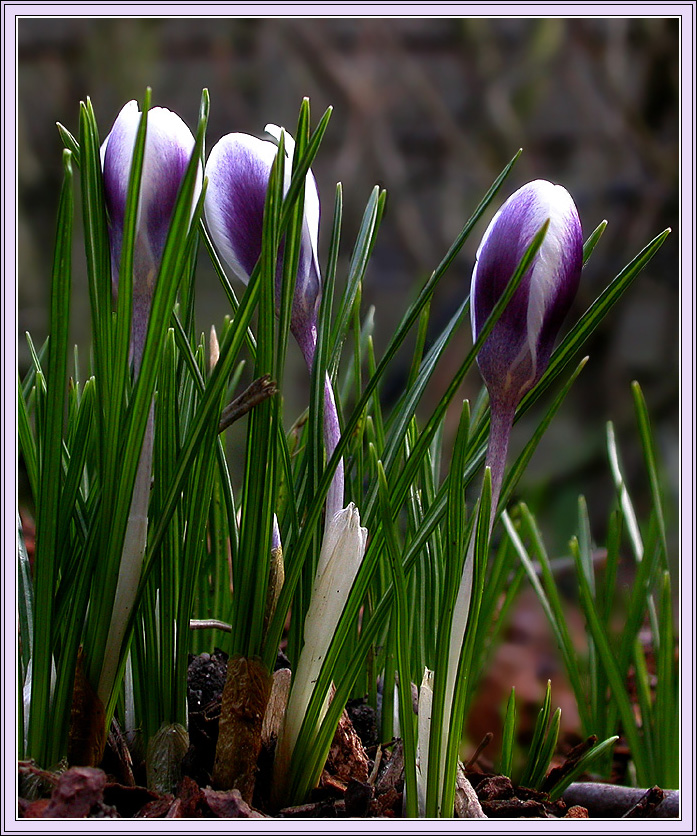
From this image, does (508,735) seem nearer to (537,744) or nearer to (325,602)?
(537,744)

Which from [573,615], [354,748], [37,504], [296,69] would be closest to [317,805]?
[354,748]

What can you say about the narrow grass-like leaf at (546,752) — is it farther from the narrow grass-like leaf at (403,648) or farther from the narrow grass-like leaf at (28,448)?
the narrow grass-like leaf at (28,448)

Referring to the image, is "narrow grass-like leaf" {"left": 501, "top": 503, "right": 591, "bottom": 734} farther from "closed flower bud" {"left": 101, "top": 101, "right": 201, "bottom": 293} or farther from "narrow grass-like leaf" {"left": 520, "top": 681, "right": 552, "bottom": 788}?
"closed flower bud" {"left": 101, "top": 101, "right": 201, "bottom": 293}

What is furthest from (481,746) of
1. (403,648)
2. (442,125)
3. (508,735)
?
(442,125)

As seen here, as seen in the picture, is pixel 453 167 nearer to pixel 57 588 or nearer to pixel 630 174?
pixel 630 174

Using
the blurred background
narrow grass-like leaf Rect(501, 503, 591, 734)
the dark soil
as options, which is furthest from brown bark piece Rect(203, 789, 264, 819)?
the blurred background

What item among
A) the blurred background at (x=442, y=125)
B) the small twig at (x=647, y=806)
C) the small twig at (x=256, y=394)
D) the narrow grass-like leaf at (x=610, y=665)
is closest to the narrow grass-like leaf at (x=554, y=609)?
the narrow grass-like leaf at (x=610, y=665)

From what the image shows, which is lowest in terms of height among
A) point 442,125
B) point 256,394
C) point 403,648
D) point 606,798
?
point 606,798
